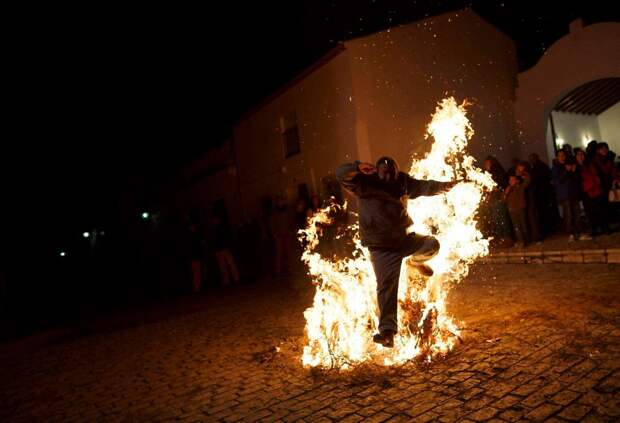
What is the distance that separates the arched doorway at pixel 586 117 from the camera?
48.5 feet

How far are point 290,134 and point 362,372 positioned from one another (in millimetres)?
12993

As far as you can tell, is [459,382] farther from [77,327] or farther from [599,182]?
[77,327]

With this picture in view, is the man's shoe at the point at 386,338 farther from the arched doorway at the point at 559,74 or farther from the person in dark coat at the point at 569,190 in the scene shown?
the arched doorway at the point at 559,74

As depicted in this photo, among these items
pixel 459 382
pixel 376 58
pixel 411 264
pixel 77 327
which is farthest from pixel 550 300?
pixel 77 327

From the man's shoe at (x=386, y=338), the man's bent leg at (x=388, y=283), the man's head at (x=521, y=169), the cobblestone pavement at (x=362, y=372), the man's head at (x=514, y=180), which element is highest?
the man's head at (x=521, y=169)

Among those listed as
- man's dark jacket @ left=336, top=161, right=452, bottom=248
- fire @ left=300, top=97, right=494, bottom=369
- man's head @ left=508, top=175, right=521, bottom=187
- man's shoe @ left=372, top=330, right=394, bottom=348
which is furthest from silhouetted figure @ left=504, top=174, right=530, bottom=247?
man's shoe @ left=372, top=330, right=394, bottom=348

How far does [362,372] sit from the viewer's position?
480 centimetres

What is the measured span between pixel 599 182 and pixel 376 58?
21.9 feet

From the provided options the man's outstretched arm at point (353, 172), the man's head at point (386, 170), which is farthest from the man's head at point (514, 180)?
the man's outstretched arm at point (353, 172)

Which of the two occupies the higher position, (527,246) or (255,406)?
(527,246)

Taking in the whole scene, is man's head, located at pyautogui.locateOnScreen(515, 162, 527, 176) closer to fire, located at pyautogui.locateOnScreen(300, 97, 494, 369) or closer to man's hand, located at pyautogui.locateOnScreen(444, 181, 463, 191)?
fire, located at pyautogui.locateOnScreen(300, 97, 494, 369)

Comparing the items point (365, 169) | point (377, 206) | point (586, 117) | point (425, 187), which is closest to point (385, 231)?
point (377, 206)

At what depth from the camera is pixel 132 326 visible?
9.85 meters

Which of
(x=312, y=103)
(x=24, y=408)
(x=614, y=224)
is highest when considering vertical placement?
(x=312, y=103)
